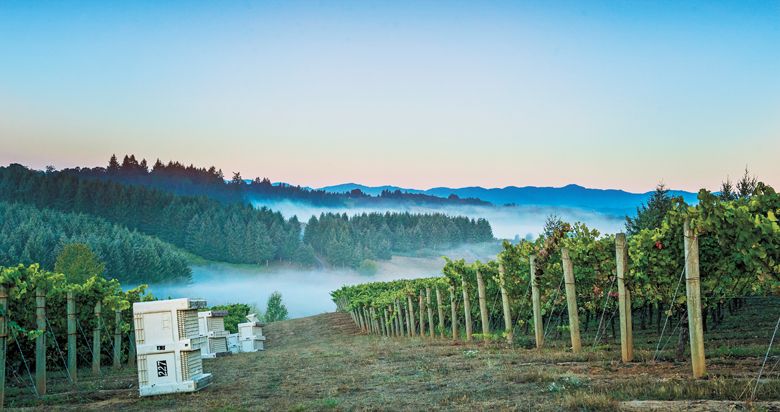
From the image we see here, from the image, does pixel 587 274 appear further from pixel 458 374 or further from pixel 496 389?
pixel 496 389

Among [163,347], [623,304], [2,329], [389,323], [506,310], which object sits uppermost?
[2,329]

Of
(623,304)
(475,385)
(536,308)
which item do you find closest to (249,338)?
(536,308)

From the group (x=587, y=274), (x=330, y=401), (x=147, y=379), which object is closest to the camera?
(x=330, y=401)

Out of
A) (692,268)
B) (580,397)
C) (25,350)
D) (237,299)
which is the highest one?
(692,268)

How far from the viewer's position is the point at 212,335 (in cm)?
3641

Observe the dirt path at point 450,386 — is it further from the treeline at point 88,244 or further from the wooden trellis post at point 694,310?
the treeline at point 88,244

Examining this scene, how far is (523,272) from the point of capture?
24750mm

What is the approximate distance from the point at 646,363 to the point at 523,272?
10.1 meters

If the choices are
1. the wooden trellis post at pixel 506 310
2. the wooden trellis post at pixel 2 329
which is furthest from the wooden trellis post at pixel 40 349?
the wooden trellis post at pixel 506 310

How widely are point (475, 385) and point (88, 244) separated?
164 metres

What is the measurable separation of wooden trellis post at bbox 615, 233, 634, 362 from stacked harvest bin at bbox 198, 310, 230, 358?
23246mm

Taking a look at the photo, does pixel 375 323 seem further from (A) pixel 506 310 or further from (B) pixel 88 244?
(B) pixel 88 244

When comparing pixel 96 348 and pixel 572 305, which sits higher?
pixel 572 305

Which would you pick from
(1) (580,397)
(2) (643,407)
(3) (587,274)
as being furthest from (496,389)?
(3) (587,274)
